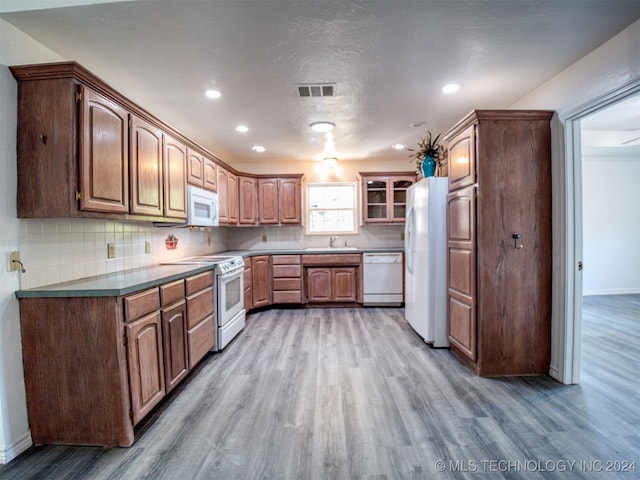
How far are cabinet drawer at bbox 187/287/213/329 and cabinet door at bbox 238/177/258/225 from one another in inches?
76.2

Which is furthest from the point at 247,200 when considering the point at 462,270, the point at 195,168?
the point at 462,270

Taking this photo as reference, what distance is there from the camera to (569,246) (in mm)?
2234

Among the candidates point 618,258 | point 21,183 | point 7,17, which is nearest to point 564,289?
point 21,183

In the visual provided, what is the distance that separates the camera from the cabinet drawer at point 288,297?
4.62m

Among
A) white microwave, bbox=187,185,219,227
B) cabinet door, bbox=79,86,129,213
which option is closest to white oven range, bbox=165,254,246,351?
white microwave, bbox=187,185,219,227

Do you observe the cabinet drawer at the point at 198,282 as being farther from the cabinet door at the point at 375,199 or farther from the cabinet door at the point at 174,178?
the cabinet door at the point at 375,199

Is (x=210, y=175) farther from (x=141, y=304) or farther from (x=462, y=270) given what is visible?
(x=462, y=270)

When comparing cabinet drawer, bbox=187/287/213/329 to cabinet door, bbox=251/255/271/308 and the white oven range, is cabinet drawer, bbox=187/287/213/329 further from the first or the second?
cabinet door, bbox=251/255/271/308

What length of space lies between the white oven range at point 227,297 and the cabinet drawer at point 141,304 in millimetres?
988

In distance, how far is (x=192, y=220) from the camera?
9.97 ft

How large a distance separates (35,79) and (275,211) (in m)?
3.42

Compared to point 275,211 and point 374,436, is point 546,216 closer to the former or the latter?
point 374,436

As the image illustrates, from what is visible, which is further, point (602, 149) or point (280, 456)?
point (602, 149)

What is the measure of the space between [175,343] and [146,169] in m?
1.34
